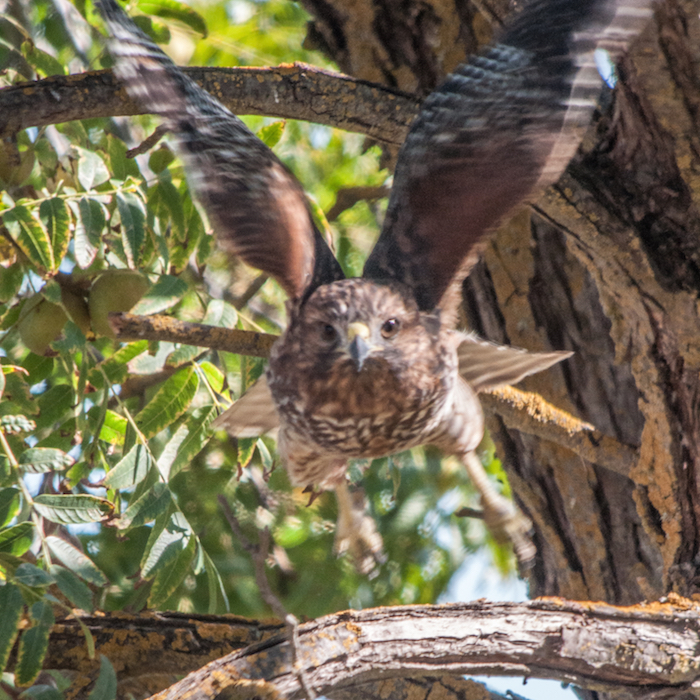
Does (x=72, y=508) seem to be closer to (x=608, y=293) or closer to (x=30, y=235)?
(x=30, y=235)

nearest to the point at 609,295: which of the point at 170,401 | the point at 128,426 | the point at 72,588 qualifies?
the point at 170,401

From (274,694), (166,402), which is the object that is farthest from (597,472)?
(274,694)

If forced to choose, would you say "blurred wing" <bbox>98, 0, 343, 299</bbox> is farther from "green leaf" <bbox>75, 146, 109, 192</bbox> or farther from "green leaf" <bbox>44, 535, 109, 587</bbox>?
"green leaf" <bbox>44, 535, 109, 587</bbox>

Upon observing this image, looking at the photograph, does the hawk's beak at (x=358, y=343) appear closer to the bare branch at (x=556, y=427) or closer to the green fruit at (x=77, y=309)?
the bare branch at (x=556, y=427)

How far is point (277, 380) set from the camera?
2277 mm

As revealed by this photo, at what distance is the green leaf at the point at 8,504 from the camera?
1.98 m

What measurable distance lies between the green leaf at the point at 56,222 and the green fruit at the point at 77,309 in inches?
8.2

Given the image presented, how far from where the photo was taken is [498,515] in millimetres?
2771

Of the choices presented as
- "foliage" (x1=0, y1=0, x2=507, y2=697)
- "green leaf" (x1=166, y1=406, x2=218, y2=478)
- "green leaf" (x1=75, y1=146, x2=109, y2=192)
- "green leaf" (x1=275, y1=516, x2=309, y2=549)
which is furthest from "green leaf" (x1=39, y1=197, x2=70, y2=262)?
"green leaf" (x1=275, y1=516, x2=309, y2=549)

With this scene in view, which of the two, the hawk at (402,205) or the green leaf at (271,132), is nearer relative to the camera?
the hawk at (402,205)

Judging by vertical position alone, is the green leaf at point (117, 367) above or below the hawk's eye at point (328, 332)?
above

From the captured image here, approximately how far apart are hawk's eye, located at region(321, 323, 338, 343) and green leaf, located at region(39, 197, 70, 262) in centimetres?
69

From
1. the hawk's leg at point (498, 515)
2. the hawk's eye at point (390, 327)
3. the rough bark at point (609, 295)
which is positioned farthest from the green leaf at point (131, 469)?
the rough bark at point (609, 295)

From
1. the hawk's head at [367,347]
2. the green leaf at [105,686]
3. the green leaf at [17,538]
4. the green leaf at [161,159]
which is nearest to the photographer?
the green leaf at [105,686]
